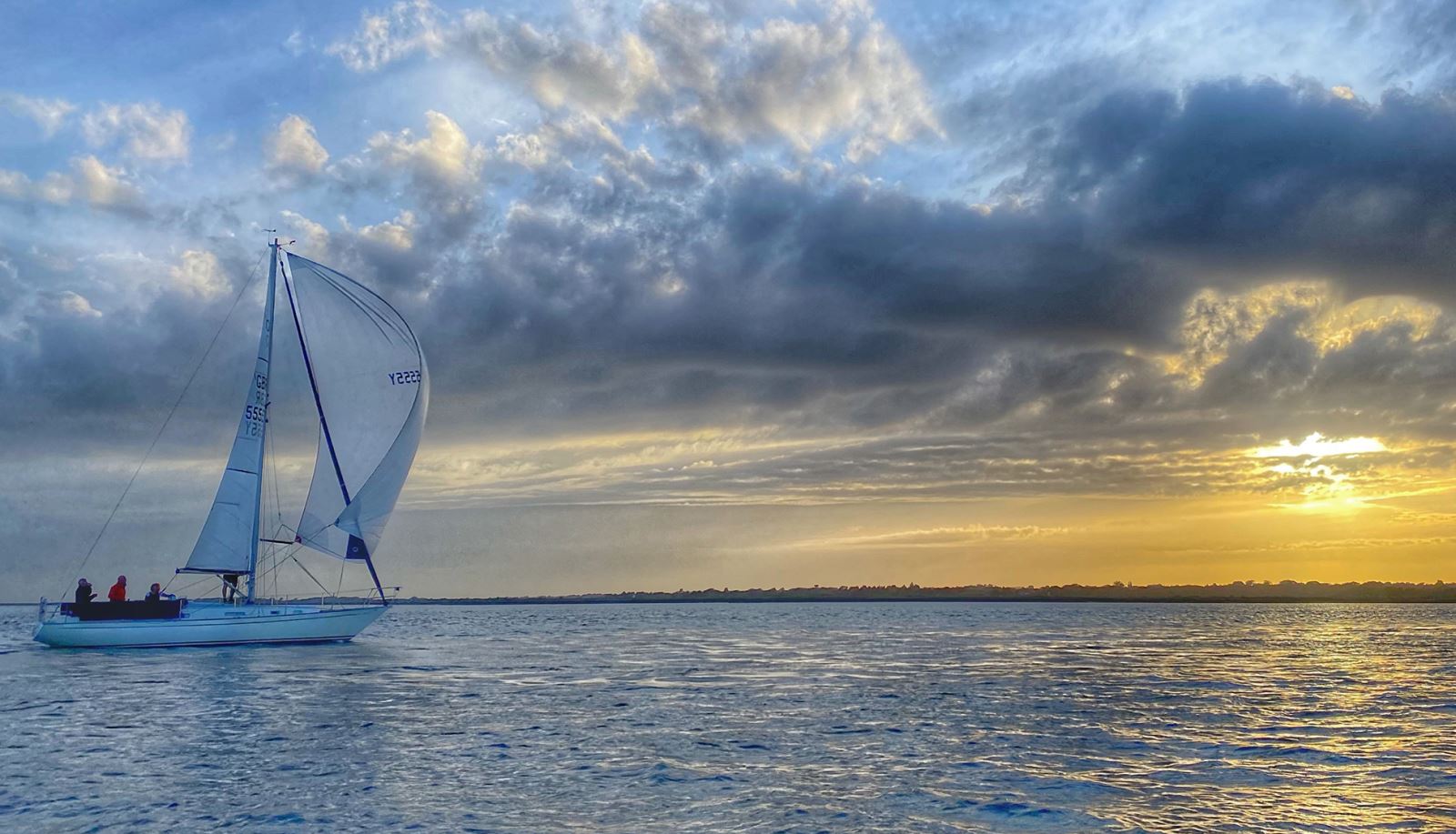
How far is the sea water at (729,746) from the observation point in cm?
1580

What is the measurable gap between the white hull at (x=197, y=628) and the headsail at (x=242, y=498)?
2.03 meters

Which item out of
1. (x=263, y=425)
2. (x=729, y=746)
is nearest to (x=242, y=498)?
(x=263, y=425)

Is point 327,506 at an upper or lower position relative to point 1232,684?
upper

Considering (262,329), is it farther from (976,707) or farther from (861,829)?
(861,829)

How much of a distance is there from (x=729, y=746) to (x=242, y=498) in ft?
119

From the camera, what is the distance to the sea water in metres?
15.8

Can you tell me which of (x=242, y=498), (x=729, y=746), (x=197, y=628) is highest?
(x=242, y=498)

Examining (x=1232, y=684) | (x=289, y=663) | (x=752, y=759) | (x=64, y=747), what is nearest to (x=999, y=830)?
(x=752, y=759)

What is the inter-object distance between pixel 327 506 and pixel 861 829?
137 ft

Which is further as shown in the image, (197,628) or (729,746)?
(197,628)

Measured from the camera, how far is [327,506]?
50875 mm

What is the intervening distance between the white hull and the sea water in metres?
3.94

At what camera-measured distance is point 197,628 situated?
1906 inches

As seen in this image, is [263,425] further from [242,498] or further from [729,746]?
[729,746]
